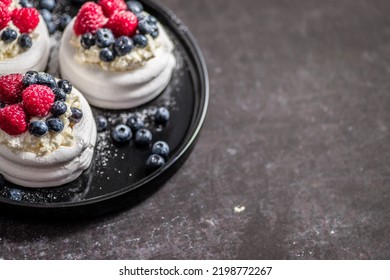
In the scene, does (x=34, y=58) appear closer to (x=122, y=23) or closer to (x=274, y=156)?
(x=122, y=23)

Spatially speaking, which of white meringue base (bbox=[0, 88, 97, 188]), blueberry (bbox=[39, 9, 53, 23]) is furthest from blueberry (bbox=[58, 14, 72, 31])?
white meringue base (bbox=[0, 88, 97, 188])

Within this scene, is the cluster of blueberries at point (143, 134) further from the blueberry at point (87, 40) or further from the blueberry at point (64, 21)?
the blueberry at point (64, 21)

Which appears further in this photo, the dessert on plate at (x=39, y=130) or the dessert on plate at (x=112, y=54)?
the dessert on plate at (x=112, y=54)

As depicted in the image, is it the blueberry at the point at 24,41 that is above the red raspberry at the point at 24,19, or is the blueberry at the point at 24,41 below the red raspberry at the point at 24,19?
below

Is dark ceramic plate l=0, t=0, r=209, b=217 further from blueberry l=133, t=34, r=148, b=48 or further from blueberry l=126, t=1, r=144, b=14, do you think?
blueberry l=133, t=34, r=148, b=48

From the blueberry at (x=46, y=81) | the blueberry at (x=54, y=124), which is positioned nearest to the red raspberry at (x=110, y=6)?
the blueberry at (x=46, y=81)

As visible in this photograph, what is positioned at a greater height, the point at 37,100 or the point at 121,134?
the point at 37,100

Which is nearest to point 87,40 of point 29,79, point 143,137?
point 29,79
